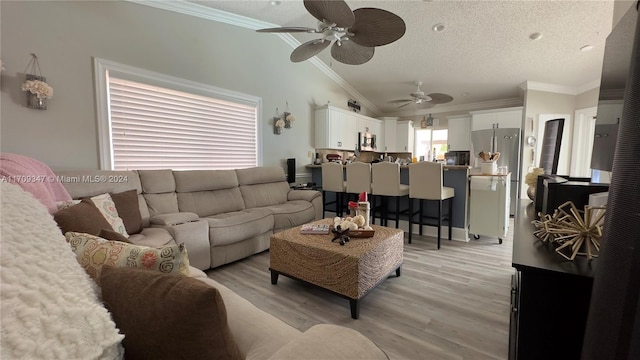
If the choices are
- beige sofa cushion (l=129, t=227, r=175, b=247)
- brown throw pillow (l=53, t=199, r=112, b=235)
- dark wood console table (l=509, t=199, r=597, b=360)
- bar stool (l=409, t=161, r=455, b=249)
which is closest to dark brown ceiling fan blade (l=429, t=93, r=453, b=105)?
bar stool (l=409, t=161, r=455, b=249)

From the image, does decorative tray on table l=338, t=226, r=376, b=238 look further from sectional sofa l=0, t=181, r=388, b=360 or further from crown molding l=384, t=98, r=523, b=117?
crown molding l=384, t=98, r=523, b=117

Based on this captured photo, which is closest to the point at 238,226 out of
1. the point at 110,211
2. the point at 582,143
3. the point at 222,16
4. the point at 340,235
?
the point at 110,211

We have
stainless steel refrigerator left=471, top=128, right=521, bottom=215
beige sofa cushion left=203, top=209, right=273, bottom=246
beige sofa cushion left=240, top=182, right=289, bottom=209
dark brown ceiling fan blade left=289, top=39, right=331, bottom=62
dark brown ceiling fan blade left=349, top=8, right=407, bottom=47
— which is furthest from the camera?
stainless steel refrigerator left=471, top=128, right=521, bottom=215

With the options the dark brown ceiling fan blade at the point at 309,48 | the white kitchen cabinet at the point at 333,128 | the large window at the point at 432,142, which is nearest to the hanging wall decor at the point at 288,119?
the white kitchen cabinet at the point at 333,128

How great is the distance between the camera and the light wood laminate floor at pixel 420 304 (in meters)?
1.61

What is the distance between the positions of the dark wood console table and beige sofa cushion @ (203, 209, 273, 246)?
2403 mm

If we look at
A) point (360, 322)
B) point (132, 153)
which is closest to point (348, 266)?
point (360, 322)

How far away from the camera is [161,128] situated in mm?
3186

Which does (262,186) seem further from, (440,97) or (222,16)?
(440,97)

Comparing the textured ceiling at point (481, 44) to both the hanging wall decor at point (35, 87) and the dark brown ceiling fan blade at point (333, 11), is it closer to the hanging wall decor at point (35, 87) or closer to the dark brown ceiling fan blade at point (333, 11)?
the dark brown ceiling fan blade at point (333, 11)

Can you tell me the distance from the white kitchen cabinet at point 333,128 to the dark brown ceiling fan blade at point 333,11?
312 centimetres

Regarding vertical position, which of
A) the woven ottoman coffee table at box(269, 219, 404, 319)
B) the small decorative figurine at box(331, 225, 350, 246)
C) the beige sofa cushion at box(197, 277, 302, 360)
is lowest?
the woven ottoman coffee table at box(269, 219, 404, 319)

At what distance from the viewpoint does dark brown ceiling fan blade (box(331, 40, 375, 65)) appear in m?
2.47

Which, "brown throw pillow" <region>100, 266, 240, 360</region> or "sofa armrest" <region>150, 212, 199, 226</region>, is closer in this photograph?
"brown throw pillow" <region>100, 266, 240, 360</region>
